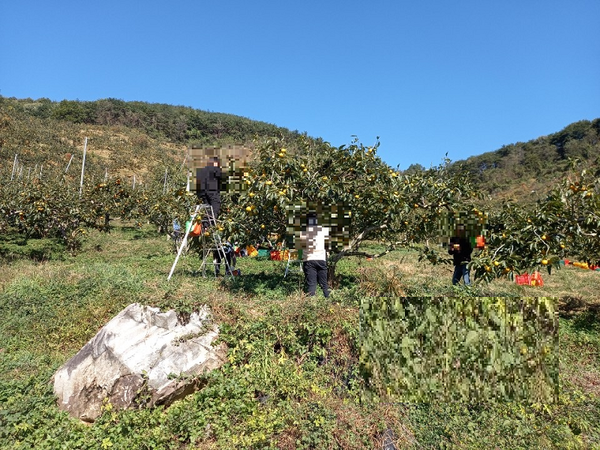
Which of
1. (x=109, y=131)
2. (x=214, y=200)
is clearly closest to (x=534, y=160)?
(x=214, y=200)

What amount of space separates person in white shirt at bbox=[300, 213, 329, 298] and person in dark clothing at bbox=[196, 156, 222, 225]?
1.60 metres

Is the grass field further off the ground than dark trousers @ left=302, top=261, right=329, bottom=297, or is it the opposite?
dark trousers @ left=302, top=261, right=329, bottom=297

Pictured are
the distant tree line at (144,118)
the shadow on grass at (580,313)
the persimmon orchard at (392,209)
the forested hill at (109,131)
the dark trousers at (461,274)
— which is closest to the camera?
the persimmon orchard at (392,209)

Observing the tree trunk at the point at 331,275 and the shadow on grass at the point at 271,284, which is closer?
the shadow on grass at the point at 271,284

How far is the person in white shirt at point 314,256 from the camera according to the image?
5.24 meters

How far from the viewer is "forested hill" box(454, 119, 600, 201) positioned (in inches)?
1193

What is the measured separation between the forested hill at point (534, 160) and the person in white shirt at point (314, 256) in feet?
82.8

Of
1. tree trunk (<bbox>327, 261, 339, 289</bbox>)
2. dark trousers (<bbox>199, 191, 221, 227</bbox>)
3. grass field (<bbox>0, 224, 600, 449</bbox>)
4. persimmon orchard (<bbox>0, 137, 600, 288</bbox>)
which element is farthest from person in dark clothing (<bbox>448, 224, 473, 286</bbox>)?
dark trousers (<bbox>199, 191, 221, 227</bbox>)

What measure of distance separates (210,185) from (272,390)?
370 cm

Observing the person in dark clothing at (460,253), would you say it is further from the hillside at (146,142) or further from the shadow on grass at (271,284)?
the hillside at (146,142)

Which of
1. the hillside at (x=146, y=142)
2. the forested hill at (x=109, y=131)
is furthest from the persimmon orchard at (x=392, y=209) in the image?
the hillside at (x=146, y=142)

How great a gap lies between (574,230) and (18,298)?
7.15m

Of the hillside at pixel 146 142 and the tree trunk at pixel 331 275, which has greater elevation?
the hillside at pixel 146 142

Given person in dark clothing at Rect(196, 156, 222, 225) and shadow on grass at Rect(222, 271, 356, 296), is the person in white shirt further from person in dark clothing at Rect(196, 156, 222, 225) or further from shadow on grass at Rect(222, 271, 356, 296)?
person in dark clothing at Rect(196, 156, 222, 225)
